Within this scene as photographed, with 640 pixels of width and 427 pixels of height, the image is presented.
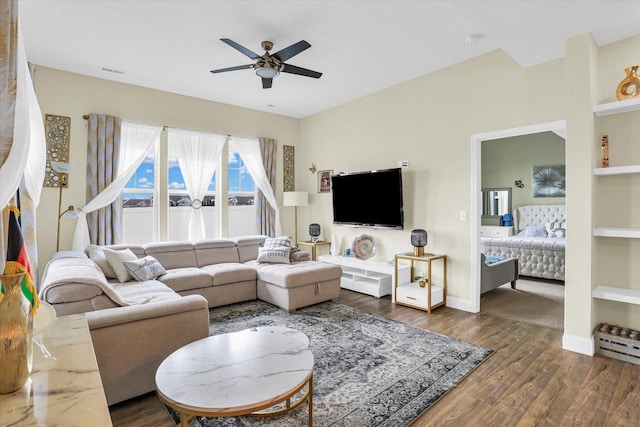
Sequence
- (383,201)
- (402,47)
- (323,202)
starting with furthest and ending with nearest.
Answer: (323,202) → (383,201) → (402,47)

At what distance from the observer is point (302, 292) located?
13.9ft

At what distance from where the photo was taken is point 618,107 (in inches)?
113

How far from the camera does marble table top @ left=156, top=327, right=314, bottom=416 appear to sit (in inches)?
62.9

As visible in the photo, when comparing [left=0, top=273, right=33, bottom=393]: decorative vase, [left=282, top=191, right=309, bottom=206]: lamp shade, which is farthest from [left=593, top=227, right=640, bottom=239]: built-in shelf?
[left=282, top=191, right=309, bottom=206]: lamp shade

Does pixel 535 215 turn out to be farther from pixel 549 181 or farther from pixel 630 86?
pixel 630 86

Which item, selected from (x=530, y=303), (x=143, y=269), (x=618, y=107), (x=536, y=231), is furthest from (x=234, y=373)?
(x=536, y=231)

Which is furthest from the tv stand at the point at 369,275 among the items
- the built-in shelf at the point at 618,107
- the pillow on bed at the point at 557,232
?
the pillow on bed at the point at 557,232

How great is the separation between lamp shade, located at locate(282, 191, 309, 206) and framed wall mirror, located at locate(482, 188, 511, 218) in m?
4.91

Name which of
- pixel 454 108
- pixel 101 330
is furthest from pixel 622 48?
pixel 101 330

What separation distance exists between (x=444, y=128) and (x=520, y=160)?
14.7 feet

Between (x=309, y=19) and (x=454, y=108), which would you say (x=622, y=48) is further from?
(x=309, y=19)

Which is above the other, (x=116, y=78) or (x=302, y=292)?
(x=116, y=78)

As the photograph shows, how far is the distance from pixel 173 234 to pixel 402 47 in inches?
163

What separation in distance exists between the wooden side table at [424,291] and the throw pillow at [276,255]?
1513 millimetres
